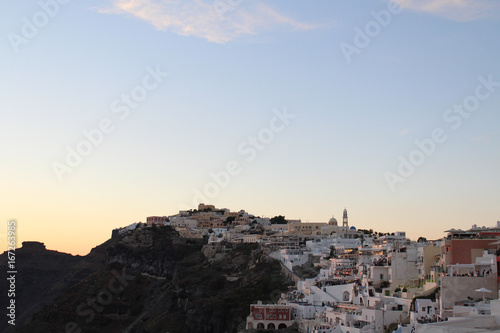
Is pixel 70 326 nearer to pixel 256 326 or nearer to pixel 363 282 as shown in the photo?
pixel 256 326

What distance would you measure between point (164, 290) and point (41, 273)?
6738 cm

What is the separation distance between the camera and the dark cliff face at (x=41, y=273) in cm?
15075

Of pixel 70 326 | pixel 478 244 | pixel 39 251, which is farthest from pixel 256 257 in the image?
pixel 39 251

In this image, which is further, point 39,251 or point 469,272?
point 39,251

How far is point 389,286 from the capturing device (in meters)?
57.2

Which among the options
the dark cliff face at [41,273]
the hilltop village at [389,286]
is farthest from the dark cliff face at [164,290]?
the dark cliff face at [41,273]

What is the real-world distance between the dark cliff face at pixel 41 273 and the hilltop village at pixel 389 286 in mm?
66725

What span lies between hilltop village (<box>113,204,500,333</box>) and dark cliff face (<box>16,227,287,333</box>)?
455 cm

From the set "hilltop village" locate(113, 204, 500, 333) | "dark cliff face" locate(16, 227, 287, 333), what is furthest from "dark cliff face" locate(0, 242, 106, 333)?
"hilltop village" locate(113, 204, 500, 333)

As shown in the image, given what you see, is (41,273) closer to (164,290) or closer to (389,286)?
(164,290)

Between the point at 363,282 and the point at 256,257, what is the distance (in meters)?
37.4

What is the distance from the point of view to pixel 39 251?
173m

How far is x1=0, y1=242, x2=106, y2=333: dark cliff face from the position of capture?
150750 mm

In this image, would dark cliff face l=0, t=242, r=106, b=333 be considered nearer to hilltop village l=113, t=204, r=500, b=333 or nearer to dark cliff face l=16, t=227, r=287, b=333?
dark cliff face l=16, t=227, r=287, b=333
